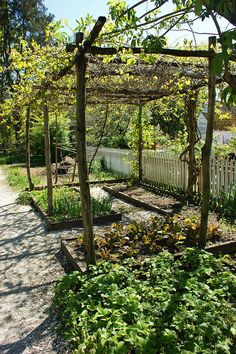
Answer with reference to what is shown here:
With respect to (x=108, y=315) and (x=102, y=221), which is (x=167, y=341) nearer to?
(x=108, y=315)

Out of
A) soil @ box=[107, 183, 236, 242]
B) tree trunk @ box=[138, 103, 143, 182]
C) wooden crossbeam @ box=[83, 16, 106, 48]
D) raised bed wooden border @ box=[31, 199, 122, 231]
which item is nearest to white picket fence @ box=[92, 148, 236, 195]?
tree trunk @ box=[138, 103, 143, 182]

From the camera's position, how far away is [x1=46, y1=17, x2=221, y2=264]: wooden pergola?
366 cm

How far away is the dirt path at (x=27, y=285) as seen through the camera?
301 centimetres

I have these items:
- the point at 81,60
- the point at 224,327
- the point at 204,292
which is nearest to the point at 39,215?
the point at 81,60

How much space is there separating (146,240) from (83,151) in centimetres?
169

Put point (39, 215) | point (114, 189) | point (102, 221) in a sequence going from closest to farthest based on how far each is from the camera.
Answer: point (102, 221), point (39, 215), point (114, 189)

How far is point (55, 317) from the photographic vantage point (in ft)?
11.0

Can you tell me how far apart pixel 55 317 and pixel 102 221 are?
131 inches

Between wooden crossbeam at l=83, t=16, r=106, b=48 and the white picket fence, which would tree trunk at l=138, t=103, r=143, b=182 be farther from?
wooden crossbeam at l=83, t=16, r=106, b=48

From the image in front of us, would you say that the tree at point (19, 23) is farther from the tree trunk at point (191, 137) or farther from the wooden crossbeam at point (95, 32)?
the wooden crossbeam at point (95, 32)

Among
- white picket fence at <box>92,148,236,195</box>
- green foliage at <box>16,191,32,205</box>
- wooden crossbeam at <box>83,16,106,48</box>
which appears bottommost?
green foliage at <box>16,191,32,205</box>

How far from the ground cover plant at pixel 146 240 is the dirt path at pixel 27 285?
668 millimetres

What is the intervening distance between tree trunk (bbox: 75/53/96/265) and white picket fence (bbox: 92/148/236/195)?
4.00 m

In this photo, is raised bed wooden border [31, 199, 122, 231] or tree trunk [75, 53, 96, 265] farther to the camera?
raised bed wooden border [31, 199, 122, 231]
